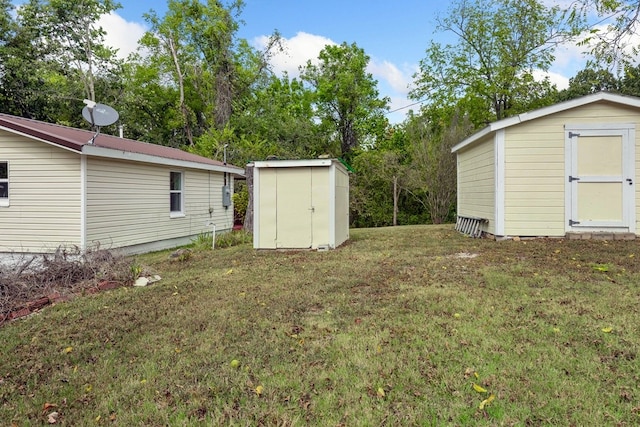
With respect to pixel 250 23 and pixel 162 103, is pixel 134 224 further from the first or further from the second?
pixel 250 23

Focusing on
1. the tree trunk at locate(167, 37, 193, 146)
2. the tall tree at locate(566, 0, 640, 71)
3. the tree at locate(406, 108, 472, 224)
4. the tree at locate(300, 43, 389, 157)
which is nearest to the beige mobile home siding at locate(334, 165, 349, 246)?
the tall tree at locate(566, 0, 640, 71)

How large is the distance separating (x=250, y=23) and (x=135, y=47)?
7.68 meters

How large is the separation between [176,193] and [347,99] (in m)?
15.3

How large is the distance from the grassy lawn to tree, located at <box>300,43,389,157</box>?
19.9m

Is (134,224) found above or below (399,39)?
below

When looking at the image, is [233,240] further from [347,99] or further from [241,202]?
[347,99]

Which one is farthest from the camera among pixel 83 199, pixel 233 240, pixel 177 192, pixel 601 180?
pixel 177 192

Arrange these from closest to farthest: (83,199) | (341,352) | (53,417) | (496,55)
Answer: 1. (53,417)
2. (341,352)
3. (83,199)
4. (496,55)

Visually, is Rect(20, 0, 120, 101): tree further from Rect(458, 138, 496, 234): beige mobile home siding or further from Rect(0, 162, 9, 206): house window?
Rect(458, 138, 496, 234): beige mobile home siding

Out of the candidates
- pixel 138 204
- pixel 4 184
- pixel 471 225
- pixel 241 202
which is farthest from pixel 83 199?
pixel 471 225

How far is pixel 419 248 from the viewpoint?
7.98 metres

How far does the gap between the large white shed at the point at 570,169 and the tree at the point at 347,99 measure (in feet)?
52.4

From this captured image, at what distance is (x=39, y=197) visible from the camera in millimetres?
8570

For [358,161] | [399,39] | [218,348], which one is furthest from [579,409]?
[358,161]
